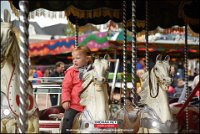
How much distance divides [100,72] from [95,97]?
261 millimetres

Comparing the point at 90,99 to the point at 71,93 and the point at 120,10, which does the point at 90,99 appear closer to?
the point at 71,93

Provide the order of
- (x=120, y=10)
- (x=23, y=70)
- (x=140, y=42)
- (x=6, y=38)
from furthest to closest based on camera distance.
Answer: (x=140, y=42) → (x=120, y=10) → (x=6, y=38) → (x=23, y=70)

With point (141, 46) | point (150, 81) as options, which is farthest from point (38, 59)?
point (150, 81)

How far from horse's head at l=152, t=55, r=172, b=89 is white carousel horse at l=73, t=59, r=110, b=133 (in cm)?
61

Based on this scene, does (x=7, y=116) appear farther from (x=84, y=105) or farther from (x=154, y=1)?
(x=154, y=1)

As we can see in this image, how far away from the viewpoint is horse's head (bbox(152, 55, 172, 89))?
16.4ft

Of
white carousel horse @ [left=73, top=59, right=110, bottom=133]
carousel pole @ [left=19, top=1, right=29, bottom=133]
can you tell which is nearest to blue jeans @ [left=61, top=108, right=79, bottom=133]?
white carousel horse @ [left=73, top=59, right=110, bottom=133]

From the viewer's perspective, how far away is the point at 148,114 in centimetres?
503

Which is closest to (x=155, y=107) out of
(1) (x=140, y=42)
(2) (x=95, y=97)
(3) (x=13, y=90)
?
(2) (x=95, y=97)

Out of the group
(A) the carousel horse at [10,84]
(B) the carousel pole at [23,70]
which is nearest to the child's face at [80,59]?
(A) the carousel horse at [10,84]

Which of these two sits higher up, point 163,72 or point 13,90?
point 163,72

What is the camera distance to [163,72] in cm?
504

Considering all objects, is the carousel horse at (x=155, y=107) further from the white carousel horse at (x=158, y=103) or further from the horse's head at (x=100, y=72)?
the horse's head at (x=100, y=72)

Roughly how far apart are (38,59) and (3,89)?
21.5 meters
